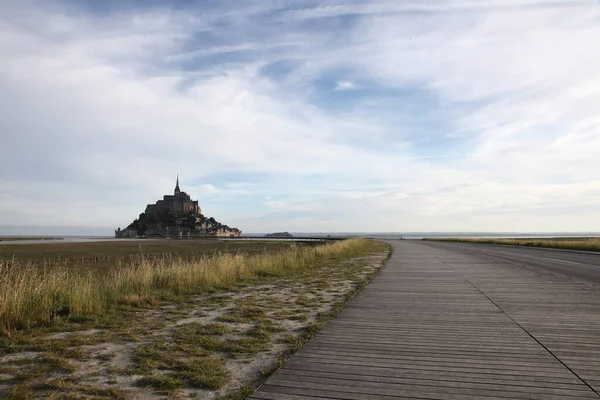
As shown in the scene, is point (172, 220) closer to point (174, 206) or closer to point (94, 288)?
point (174, 206)

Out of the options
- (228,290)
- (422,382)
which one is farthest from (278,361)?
(228,290)

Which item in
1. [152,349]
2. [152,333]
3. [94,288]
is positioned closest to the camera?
[152,349]

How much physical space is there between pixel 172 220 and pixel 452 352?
16578cm

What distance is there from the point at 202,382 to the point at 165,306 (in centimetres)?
496

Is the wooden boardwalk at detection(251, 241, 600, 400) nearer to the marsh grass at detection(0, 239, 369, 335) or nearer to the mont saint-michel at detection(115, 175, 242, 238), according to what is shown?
the marsh grass at detection(0, 239, 369, 335)

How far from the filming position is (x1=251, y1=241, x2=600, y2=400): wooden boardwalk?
3703mm

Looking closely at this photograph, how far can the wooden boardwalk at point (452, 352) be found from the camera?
3.70m

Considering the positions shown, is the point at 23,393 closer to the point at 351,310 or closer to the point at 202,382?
the point at 202,382

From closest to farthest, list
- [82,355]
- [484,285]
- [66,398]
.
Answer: [66,398] < [82,355] < [484,285]

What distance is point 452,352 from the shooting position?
4.84 m

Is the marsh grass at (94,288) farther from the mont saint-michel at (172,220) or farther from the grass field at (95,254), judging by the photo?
the mont saint-michel at (172,220)

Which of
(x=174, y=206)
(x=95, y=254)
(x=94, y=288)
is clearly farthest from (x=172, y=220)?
(x=94, y=288)

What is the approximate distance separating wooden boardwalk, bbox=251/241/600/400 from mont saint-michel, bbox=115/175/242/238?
154262mm

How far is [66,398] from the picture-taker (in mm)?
3793
